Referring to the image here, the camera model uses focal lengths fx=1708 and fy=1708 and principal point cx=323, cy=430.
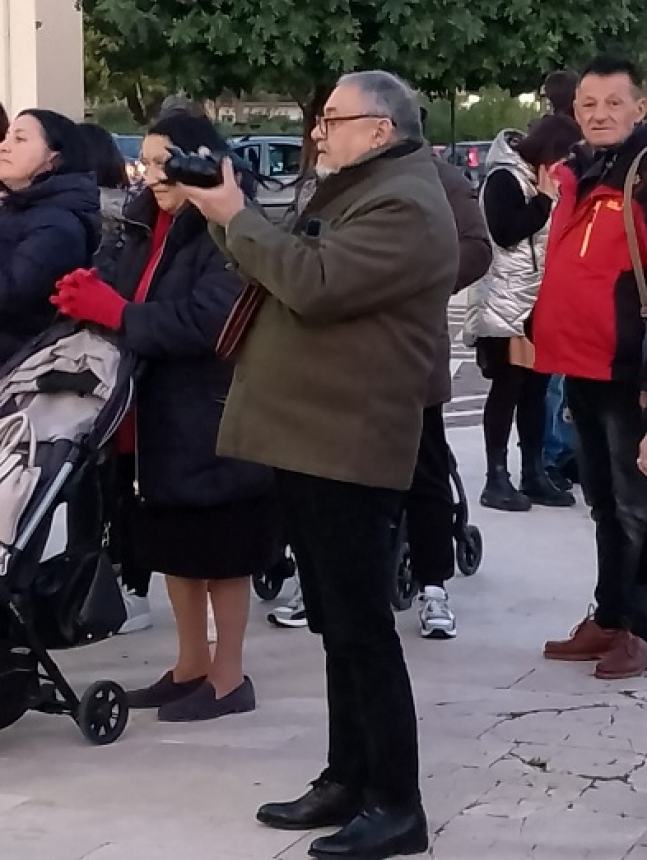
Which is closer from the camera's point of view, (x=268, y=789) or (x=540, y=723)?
(x=268, y=789)

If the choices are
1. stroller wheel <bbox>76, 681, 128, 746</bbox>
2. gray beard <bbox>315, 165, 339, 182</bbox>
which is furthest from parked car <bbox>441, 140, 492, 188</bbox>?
gray beard <bbox>315, 165, 339, 182</bbox>

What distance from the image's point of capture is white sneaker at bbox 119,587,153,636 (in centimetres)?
612

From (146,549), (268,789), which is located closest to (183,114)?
(146,549)

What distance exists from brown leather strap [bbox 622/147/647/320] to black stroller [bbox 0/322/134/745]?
5.07ft

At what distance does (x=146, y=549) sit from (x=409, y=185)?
5.71 feet

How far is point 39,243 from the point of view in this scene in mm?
5016

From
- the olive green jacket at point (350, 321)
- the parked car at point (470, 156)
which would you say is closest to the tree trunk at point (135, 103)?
the parked car at point (470, 156)

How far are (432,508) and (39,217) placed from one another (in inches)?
68.4

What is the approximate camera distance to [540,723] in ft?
16.6

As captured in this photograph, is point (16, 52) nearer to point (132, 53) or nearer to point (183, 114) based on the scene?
point (183, 114)

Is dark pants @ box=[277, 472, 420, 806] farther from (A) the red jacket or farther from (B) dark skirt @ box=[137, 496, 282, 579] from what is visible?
(A) the red jacket

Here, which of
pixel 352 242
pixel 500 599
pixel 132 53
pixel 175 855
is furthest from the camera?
pixel 132 53

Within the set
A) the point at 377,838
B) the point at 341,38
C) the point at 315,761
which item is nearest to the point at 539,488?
the point at 315,761

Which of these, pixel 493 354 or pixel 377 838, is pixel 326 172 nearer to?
pixel 377 838
